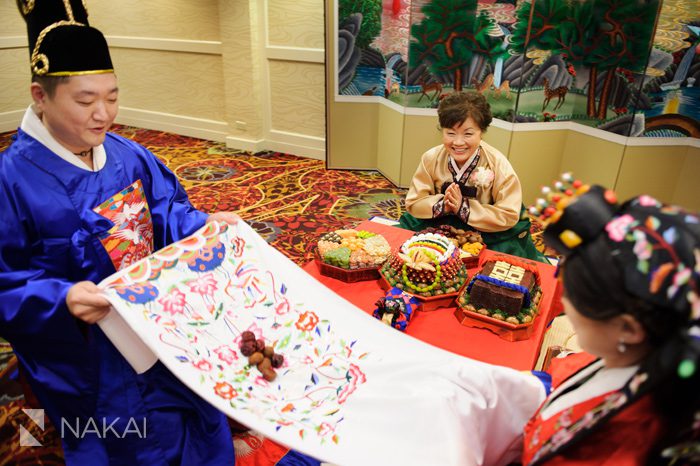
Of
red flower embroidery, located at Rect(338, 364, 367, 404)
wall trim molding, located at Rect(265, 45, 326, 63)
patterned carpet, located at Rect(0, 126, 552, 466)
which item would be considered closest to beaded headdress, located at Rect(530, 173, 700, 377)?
red flower embroidery, located at Rect(338, 364, 367, 404)

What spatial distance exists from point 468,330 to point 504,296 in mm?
195

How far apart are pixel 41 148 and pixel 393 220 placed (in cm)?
303

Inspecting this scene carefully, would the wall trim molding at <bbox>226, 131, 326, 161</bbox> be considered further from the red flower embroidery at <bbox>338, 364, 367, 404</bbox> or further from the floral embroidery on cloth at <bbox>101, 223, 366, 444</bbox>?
the red flower embroidery at <bbox>338, 364, 367, 404</bbox>

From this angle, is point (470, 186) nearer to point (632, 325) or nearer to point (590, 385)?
point (590, 385)

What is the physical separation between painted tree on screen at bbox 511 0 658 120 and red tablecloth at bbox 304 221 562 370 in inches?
82.5

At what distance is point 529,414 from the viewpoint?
52.9 inches

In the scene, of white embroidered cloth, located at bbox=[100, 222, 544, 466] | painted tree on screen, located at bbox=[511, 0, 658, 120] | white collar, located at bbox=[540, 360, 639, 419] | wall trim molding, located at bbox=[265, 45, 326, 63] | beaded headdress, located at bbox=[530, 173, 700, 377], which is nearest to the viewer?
beaded headdress, located at bbox=[530, 173, 700, 377]

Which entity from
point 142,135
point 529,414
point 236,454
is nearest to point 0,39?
point 142,135

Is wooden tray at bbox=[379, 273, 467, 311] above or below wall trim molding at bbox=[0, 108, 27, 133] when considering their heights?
above

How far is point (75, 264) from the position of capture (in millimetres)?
1668

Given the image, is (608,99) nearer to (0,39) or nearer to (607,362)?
(607,362)

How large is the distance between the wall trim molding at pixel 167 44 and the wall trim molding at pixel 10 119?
1565 millimetres

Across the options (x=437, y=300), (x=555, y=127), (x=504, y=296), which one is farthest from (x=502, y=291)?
(x=555, y=127)

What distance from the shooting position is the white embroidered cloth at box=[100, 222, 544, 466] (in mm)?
1318
